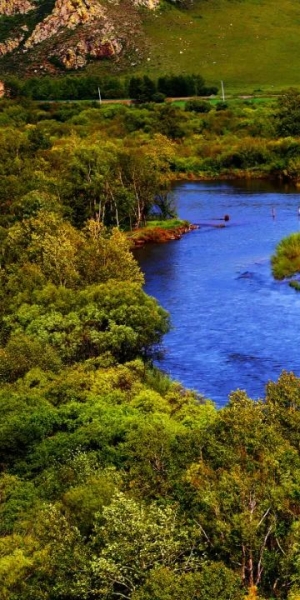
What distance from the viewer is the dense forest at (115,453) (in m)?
29.1

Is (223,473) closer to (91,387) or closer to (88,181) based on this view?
(91,387)

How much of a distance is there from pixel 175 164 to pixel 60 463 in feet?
390

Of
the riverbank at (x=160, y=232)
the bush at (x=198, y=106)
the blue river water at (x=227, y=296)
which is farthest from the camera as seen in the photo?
the bush at (x=198, y=106)

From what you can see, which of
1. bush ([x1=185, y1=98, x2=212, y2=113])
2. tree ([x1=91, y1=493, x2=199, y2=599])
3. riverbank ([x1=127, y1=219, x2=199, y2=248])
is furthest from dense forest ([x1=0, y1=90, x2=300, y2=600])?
bush ([x1=185, y1=98, x2=212, y2=113])

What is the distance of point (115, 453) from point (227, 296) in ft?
135

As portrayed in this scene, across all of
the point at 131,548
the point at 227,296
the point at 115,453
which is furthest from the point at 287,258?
the point at 131,548

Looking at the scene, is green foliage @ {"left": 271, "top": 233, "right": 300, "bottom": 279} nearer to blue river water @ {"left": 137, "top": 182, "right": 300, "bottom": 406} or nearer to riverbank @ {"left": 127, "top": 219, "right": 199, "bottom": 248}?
blue river water @ {"left": 137, "top": 182, "right": 300, "bottom": 406}

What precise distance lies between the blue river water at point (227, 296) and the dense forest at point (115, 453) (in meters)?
4.29

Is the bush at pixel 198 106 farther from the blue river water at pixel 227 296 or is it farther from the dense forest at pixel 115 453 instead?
the dense forest at pixel 115 453

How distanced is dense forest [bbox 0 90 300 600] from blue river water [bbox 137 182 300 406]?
14.1 ft

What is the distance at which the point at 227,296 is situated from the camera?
80875 millimetres

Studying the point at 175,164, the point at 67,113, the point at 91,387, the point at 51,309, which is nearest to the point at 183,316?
the point at 51,309

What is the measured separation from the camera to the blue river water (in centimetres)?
6241

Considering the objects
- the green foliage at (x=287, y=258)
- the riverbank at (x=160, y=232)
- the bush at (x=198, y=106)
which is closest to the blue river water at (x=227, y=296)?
the green foliage at (x=287, y=258)
